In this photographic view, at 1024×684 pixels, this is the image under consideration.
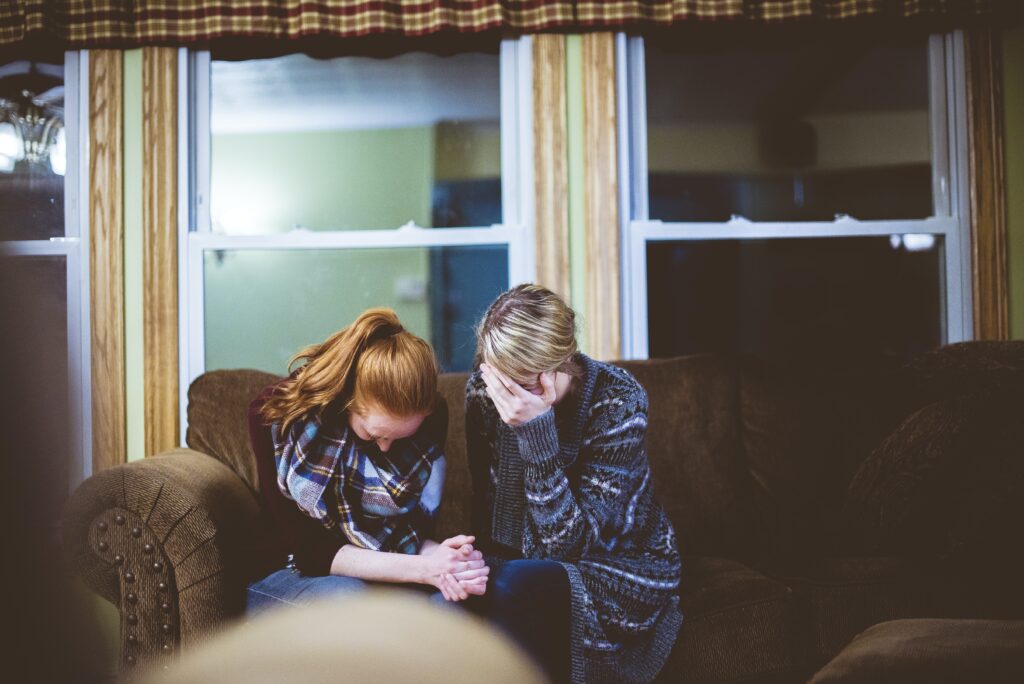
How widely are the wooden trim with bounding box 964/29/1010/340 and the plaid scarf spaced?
2141 mm

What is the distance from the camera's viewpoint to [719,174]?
2932 millimetres

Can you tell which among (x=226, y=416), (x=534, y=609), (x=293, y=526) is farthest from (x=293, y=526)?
(x=226, y=416)

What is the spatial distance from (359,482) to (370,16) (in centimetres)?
171

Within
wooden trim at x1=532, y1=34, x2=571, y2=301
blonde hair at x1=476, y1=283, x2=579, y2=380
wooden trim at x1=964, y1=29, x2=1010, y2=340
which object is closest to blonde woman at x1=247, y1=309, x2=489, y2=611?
blonde hair at x1=476, y1=283, x2=579, y2=380

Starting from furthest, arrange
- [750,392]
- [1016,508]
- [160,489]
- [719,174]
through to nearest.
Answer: [719,174] < [750,392] < [1016,508] < [160,489]

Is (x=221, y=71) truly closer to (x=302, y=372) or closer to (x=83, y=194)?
(x=83, y=194)

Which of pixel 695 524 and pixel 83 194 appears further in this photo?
pixel 83 194

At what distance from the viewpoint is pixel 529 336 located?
1620 mm

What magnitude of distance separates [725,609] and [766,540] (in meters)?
0.57

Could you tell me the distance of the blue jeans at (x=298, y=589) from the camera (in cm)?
150

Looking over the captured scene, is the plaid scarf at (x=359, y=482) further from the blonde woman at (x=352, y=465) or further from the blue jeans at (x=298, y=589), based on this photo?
the blue jeans at (x=298, y=589)

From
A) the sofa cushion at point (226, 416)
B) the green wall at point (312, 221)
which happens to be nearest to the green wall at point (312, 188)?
the green wall at point (312, 221)

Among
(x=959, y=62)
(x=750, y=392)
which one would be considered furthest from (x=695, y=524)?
(x=959, y=62)

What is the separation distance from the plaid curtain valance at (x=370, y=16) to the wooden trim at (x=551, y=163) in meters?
0.11
